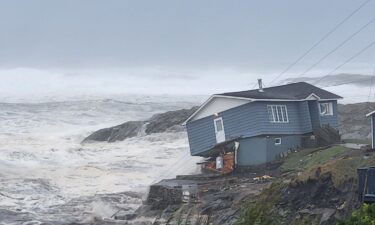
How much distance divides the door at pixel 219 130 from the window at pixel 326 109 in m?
4.93

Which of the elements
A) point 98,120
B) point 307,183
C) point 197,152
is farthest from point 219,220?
point 98,120

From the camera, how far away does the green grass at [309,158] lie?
24972 mm

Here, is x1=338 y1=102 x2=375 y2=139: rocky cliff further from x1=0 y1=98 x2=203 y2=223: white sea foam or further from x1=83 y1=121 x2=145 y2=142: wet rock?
x1=83 y1=121 x2=145 y2=142: wet rock

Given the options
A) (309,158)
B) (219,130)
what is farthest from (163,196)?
(219,130)

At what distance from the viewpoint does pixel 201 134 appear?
1270 inches

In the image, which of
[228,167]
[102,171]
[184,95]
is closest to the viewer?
[228,167]

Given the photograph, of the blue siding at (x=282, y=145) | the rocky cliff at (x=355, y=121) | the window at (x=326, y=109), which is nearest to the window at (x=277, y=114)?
the blue siding at (x=282, y=145)

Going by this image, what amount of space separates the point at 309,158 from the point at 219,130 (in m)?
5.72

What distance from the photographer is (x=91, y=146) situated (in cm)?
4562

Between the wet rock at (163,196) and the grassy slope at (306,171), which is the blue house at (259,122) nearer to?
the grassy slope at (306,171)

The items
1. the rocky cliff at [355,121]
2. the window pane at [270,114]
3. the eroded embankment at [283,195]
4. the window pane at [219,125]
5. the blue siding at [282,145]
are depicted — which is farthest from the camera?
the rocky cliff at [355,121]

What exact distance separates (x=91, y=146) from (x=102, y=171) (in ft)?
38.4

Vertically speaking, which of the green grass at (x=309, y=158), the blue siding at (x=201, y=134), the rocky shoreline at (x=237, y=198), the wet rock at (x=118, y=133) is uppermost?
the wet rock at (x=118, y=133)

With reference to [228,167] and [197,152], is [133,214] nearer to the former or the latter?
[228,167]
